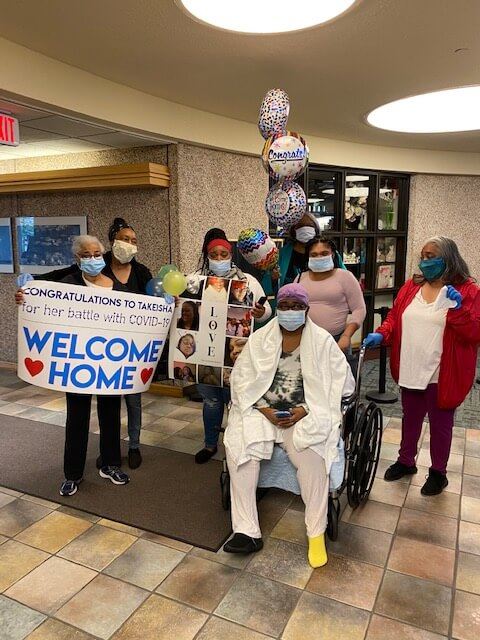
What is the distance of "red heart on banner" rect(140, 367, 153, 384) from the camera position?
8.64 ft

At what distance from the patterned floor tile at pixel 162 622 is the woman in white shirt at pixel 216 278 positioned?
4.06 ft

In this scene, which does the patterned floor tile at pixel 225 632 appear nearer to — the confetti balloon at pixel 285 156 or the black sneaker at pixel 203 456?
the black sneaker at pixel 203 456

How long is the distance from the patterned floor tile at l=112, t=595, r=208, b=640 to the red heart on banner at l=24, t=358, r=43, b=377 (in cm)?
123

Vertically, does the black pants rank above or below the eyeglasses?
below

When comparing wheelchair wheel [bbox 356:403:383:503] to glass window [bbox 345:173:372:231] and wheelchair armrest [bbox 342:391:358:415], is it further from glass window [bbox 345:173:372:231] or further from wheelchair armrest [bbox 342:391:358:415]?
glass window [bbox 345:173:372:231]

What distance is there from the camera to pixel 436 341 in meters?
2.54

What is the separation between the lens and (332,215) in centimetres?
581

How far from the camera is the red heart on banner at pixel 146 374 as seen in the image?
2.63m

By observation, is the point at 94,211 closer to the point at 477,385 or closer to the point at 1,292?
the point at 1,292

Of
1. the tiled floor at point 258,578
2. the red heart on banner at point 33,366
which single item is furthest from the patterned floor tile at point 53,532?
the red heart on banner at point 33,366

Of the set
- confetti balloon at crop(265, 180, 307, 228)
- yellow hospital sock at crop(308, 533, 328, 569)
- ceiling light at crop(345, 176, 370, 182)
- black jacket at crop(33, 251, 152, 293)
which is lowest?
yellow hospital sock at crop(308, 533, 328, 569)

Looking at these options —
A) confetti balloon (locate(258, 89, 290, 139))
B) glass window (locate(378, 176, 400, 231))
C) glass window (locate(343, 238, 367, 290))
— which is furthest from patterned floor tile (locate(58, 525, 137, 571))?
glass window (locate(378, 176, 400, 231))

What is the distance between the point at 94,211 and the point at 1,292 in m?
1.68

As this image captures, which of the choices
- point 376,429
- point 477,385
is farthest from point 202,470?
point 477,385
